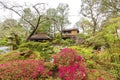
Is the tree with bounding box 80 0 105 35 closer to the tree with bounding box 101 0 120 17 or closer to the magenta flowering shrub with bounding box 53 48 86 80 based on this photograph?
the tree with bounding box 101 0 120 17

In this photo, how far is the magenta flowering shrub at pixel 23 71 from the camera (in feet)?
18.2

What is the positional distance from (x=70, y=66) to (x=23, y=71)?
184cm

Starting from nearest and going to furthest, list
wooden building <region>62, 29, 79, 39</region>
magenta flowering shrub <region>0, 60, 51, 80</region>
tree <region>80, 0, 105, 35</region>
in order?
magenta flowering shrub <region>0, 60, 51, 80</region>, tree <region>80, 0, 105, 35</region>, wooden building <region>62, 29, 79, 39</region>

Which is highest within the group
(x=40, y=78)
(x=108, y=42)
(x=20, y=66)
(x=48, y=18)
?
(x=48, y=18)

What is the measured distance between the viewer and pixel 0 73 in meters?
5.60

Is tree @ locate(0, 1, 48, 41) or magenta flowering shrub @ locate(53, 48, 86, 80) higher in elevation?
tree @ locate(0, 1, 48, 41)

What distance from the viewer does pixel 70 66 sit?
20.1 feet

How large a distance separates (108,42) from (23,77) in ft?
16.4

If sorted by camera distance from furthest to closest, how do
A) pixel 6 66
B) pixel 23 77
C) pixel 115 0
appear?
1. pixel 115 0
2. pixel 6 66
3. pixel 23 77

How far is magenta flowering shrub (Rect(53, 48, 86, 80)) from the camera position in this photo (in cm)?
559

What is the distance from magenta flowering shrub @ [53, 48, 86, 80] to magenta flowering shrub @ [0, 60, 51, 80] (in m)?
0.70

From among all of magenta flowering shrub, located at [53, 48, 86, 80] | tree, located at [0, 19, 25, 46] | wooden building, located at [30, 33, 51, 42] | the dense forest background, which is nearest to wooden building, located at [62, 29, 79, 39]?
wooden building, located at [30, 33, 51, 42]

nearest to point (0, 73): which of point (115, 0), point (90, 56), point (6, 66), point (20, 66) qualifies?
point (6, 66)

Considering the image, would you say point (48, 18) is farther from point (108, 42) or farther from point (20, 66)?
point (20, 66)
